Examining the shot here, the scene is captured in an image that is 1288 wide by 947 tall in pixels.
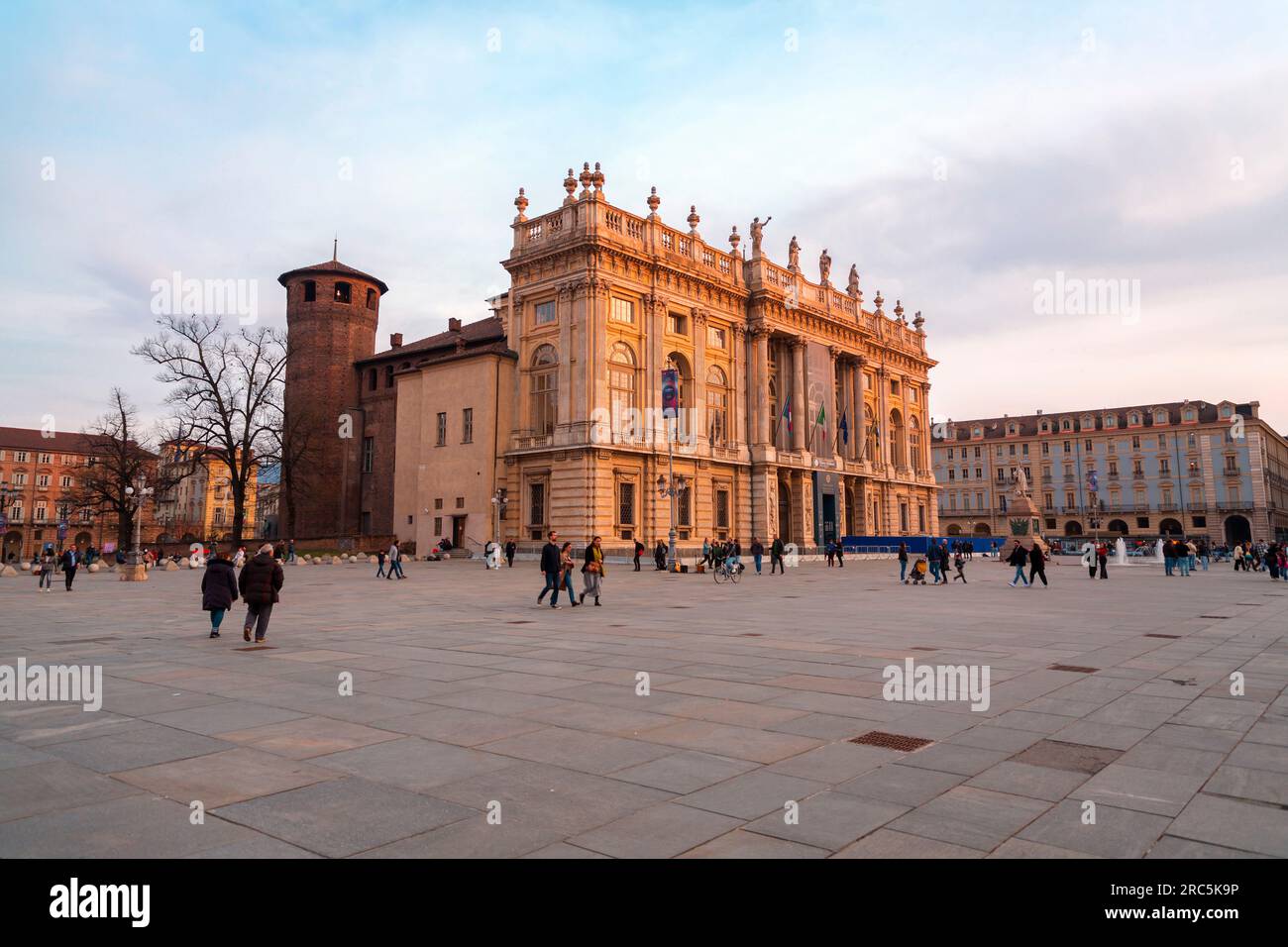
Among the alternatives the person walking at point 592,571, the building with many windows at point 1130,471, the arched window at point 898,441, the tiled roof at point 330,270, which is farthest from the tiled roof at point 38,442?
the building with many windows at point 1130,471

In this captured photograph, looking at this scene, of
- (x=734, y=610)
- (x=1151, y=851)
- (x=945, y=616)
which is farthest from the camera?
(x=734, y=610)

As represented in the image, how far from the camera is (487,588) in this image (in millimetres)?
24891

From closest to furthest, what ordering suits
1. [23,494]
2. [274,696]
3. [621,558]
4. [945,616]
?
[274,696] < [945,616] < [621,558] < [23,494]

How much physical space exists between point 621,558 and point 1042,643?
29.5m

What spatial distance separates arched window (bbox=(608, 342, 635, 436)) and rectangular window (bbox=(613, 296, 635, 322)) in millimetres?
1423

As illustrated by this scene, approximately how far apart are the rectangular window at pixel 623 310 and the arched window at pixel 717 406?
710 centimetres

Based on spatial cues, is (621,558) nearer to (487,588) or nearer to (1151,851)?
(487,588)

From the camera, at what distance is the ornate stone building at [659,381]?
42938 millimetres

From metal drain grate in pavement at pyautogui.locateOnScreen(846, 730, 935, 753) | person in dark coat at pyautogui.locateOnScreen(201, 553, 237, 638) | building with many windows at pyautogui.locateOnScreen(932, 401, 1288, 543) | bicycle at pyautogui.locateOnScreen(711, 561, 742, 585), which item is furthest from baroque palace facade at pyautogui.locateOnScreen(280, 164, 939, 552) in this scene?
building with many windows at pyautogui.locateOnScreen(932, 401, 1288, 543)

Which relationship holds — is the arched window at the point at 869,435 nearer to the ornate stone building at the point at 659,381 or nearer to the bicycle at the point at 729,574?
the ornate stone building at the point at 659,381

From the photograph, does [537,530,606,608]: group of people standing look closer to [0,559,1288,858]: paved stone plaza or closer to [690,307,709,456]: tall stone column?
[0,559,1288,858]: paved stone plaza

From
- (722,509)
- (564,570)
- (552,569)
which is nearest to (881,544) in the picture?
(722,509)

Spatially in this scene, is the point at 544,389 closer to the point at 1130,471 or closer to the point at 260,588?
the point at 260,588

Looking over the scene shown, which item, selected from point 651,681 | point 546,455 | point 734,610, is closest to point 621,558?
point 546,455
